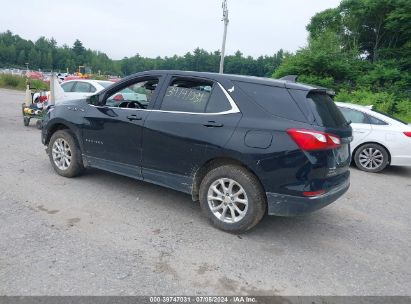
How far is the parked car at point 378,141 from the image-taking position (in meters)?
7.38

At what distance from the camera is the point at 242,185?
3.77 metres

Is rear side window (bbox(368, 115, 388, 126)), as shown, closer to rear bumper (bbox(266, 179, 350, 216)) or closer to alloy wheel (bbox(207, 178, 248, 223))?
rear bumper (bbox(266, 179, 350, 216))

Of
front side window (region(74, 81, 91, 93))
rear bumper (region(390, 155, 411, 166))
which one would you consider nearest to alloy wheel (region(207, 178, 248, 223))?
rear bumper (region(390, 155, 411, 166))

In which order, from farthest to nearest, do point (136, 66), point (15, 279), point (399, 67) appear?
point (136, 66) < point (399, 67) < point (15, 279)

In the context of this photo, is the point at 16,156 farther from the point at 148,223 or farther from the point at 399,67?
the point at 399,67

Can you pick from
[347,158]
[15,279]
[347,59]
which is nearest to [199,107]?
[347,158]

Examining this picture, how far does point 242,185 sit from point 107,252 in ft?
5.06

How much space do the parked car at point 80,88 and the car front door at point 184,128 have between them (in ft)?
24.2

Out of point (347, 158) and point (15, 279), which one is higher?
point (347, 158)

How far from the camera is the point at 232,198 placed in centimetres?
389

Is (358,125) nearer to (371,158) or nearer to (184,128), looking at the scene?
(371,158)

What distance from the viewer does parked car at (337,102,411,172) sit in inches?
290

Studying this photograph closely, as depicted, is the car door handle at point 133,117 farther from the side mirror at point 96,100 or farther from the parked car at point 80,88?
the parked car at point 80,88

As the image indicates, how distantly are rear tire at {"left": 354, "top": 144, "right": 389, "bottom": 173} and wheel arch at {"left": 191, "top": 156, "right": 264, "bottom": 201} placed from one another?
495 centimetres
